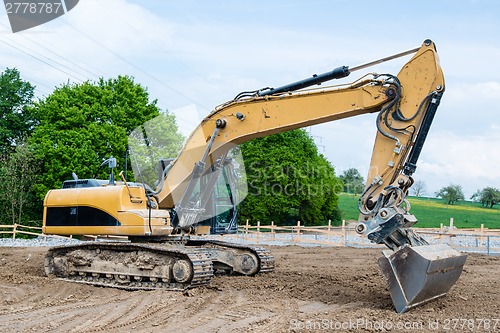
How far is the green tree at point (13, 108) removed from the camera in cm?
3925

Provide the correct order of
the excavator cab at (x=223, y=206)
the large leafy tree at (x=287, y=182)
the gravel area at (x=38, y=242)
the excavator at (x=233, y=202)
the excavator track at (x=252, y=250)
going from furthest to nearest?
the large leafy tree at (x=287, y=182) → the gravel area at (x=38, y=242) → the excavator track at (x=252, y=250) → the excavator cab at (x=223, y=206) → the excavator at (x=233, y=202)

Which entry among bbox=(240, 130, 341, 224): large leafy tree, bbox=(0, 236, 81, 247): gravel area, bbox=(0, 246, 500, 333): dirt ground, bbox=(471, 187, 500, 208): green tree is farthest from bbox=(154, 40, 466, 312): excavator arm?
bbox=(471, 187, 500, 208): green tree

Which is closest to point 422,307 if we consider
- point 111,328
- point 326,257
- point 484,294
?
point 484,294

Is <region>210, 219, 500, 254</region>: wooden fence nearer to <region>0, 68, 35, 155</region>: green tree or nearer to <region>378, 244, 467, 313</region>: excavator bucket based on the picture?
<region>378, 244, 467, 313</region>: excavator bucket

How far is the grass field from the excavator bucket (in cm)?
3516

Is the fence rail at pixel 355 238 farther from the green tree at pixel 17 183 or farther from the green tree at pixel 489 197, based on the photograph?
the green tree at pixel 489 197

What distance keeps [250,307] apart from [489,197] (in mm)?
50729

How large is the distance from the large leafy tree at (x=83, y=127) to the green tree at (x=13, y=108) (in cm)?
306

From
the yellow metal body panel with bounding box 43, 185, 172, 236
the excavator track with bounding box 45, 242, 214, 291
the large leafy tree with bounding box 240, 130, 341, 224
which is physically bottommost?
the excavator track with bounding box 45, 242, 214, 291

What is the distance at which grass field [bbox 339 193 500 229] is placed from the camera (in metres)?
43.8

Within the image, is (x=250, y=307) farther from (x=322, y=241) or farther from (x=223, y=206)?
(x=322, y=241)

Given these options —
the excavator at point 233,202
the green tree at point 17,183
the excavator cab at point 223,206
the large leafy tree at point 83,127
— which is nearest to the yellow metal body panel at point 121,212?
the excavator at point 233,202

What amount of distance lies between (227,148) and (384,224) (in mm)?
3430

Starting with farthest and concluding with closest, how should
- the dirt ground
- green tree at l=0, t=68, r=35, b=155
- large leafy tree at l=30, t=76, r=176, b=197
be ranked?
1. green tree at l=0, t=68, r=35, b=155
2. large leafy tree at l=30, t=76, r=176, b=197
3. the dirt ground
